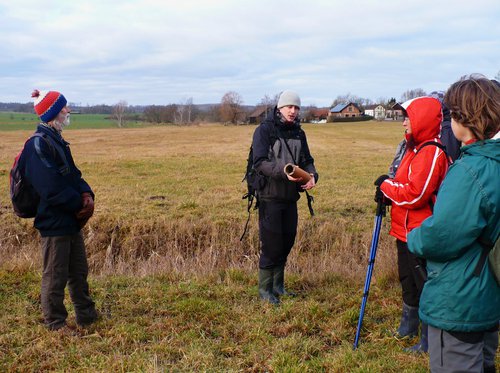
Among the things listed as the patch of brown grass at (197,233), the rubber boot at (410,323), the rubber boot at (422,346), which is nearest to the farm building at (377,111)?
the patch of brown grass at (197,233)

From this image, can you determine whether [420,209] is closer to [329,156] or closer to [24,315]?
[24,315]

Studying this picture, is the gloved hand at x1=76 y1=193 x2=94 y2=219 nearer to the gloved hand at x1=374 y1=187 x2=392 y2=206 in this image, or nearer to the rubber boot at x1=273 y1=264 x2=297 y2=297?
the rubber boot at x1=273 y1=264 x2=297 y2=297

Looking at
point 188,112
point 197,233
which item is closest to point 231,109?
point 188,112

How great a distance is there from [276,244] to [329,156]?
1916 cm

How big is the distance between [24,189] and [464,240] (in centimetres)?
379

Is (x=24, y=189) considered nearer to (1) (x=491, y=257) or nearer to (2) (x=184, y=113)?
(1) (x=491, y=257)

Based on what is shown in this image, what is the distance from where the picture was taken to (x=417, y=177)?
375 cm

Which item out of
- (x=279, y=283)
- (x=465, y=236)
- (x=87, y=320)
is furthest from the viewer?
(x=279, y=283)

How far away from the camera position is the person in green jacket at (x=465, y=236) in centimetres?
242

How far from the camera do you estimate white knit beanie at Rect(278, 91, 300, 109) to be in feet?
17.1

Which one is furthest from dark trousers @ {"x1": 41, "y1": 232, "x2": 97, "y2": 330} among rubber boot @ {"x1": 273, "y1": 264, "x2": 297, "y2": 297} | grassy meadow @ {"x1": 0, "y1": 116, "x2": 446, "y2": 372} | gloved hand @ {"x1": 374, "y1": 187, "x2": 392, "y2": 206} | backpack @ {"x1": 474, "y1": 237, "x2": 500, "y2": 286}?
backpack @ {"x1": 474, "y1": 237, "x2": 500, "y2": 286}

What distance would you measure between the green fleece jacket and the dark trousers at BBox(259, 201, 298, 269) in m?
2.66

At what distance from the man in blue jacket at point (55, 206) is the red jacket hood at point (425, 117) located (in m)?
3.15

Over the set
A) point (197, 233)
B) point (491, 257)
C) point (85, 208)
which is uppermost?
point (491, 257)
